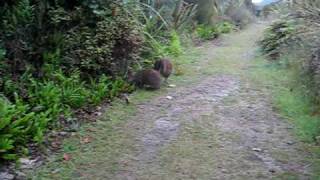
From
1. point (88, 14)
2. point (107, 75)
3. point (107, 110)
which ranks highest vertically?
point (88, 14)

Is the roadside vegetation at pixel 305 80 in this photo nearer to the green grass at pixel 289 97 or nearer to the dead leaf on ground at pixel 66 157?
the green grass at pixel 289 97

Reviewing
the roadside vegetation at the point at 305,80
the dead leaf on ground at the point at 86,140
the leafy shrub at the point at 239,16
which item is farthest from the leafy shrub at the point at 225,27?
the dead leaf on ground at the point at 86,140

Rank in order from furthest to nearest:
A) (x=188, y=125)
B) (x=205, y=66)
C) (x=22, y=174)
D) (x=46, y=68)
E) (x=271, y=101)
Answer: (x=205, y=66), (x=271, y=101), (x=46, y=68), (x=188, y=125), (x=22, y=174)

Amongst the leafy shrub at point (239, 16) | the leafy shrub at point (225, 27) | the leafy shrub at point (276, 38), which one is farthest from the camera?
the leafy shrub at point (239, 16)

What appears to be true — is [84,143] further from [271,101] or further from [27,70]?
[271,101]

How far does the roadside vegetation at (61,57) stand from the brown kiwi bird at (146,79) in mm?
182

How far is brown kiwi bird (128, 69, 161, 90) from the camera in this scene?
262 inches

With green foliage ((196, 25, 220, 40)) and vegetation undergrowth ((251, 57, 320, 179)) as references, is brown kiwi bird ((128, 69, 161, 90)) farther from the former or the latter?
green foliage ((196, 25, 220, 40))

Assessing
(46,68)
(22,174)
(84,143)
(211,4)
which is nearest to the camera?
(22,174)

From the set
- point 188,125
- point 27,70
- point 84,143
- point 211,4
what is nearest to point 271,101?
point 188,125

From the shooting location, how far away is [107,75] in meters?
6.49

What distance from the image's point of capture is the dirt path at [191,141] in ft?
13.4

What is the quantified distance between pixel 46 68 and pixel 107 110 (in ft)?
3.28

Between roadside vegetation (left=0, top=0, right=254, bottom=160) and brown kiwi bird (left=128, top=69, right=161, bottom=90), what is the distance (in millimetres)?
182
